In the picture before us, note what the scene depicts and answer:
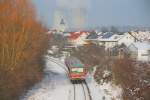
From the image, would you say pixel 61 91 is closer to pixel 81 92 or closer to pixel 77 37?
pixel 81 92

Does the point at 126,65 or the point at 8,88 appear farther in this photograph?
the point at 126,65

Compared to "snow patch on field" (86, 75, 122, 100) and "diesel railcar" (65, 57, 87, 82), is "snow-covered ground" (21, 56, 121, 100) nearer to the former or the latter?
"snow patch on field" (86, 75, 122, 100)

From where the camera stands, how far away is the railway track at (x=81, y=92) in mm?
18047

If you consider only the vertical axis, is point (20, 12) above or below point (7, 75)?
above

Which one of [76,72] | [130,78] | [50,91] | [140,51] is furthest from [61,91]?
[140,51]

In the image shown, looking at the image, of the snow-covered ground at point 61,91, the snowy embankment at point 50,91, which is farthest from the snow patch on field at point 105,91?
the snowy embankment at point 50,91

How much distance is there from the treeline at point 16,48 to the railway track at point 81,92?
2.64 meters

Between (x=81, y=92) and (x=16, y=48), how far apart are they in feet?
13.7

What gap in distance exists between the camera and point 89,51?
42094mm

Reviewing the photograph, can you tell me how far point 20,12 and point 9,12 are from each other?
1.48 meters

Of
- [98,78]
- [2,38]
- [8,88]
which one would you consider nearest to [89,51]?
[98,78]

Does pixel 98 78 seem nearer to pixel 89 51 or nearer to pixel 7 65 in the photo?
pixel 7 65

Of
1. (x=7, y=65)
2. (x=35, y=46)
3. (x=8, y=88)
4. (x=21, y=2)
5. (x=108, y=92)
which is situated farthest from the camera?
(x=35, y=46)

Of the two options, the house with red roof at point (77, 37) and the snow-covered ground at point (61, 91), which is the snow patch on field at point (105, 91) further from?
the house with red roof at point (77, 37)
